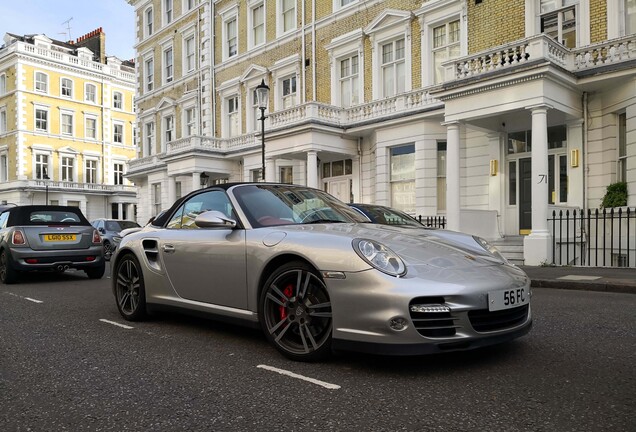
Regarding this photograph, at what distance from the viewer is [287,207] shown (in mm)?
4691

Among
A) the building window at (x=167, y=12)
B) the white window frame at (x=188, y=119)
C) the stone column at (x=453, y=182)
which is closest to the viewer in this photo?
the stone column at (x=453, y=182)

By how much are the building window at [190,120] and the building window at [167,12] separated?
612 cm

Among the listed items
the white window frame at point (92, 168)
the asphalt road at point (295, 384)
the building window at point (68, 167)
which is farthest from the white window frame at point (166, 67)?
the asphalt road at point (295, 384)

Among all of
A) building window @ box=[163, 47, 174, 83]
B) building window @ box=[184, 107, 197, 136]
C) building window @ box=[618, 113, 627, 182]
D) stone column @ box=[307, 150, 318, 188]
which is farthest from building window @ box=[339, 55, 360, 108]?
building window @ box=[163, 47, 174, 83]

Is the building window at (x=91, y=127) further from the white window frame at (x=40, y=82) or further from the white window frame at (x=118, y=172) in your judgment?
the white window frame at (x=40, y=82)

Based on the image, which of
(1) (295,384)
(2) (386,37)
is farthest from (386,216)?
(2) (386,37)

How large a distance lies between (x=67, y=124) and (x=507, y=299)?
54.1 metres

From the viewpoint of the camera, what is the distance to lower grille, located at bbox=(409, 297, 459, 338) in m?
Result: 3.37

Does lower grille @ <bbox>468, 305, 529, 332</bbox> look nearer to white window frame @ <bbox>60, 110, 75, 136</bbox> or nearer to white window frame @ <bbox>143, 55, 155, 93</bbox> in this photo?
white window frame @ <bbox>143, 55, 155, 93</bbox>

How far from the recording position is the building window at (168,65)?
3111cm

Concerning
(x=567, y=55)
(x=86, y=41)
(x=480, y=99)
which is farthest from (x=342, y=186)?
(x=86, y=41)

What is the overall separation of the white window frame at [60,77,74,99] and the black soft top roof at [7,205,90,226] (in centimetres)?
4436

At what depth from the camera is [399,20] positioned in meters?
18.1

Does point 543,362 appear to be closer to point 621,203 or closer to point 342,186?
point 621,203
